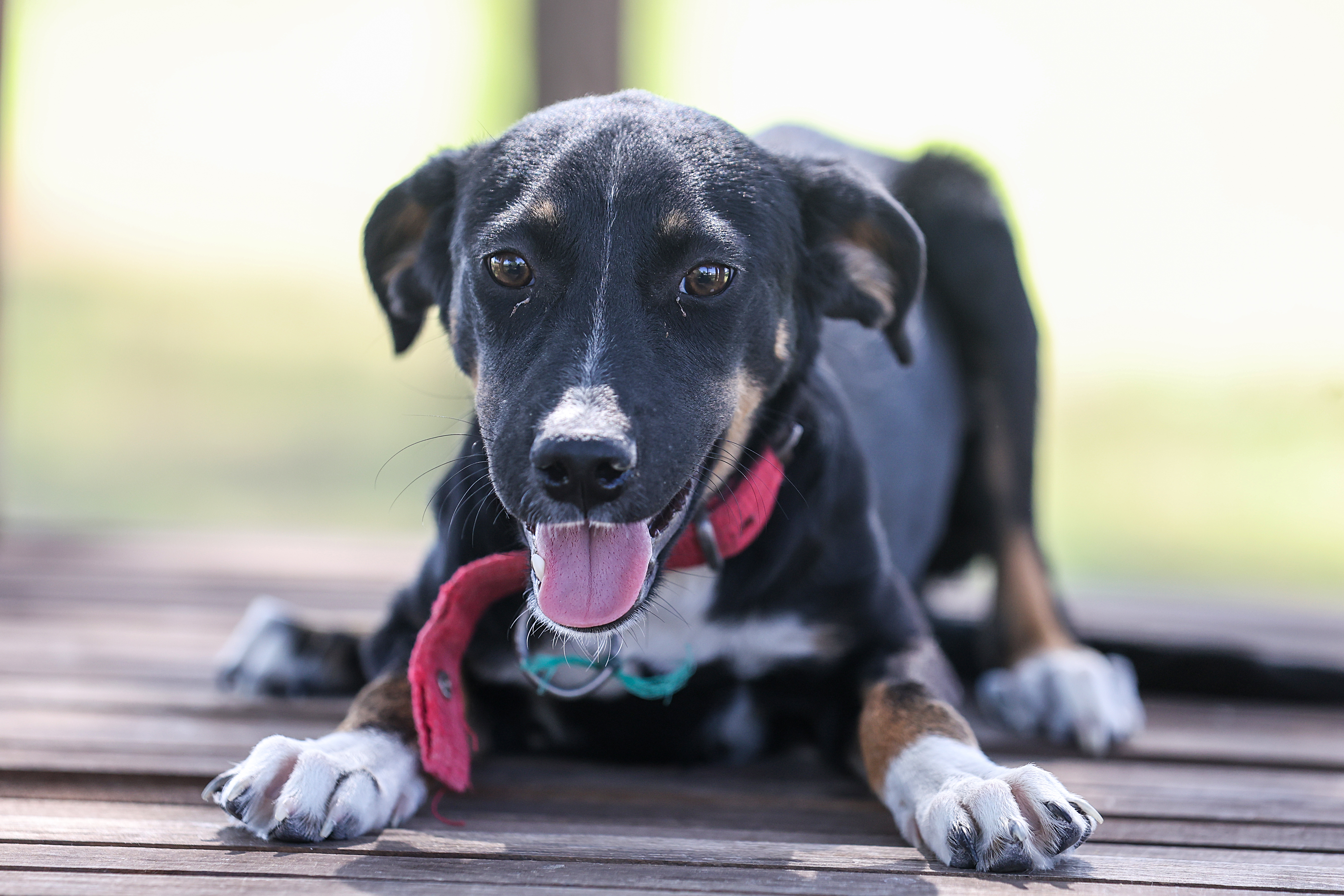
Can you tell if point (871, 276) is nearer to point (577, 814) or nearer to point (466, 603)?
point (466, 603)

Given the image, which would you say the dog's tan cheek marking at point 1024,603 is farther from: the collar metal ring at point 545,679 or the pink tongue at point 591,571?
the pink tongue at point 591,571

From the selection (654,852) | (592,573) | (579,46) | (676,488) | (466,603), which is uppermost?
(579,46)

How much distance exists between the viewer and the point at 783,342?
2.32 m

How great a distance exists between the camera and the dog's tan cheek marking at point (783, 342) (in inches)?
90.4

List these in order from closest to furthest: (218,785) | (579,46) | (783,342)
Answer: (218,785) < (783,342) < (579,46)

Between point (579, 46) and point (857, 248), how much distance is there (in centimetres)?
298

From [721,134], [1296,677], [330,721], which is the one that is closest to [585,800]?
[330,721]

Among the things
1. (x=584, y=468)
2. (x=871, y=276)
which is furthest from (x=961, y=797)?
(x=871, y=276)

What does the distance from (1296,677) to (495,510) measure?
2.22 meters

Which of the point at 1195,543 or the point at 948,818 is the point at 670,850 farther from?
the point at 1195,543

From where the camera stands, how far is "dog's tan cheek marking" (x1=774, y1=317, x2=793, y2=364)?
2.29m

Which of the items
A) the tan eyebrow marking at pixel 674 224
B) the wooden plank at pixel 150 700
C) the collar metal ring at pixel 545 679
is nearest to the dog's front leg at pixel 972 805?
the collar metal ring at pixel 545 679

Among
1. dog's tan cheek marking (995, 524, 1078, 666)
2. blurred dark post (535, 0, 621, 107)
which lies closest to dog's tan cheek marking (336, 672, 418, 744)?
dog's tan cheek marking (995, 524, 1078, 666)

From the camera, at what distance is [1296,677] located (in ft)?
10.3
